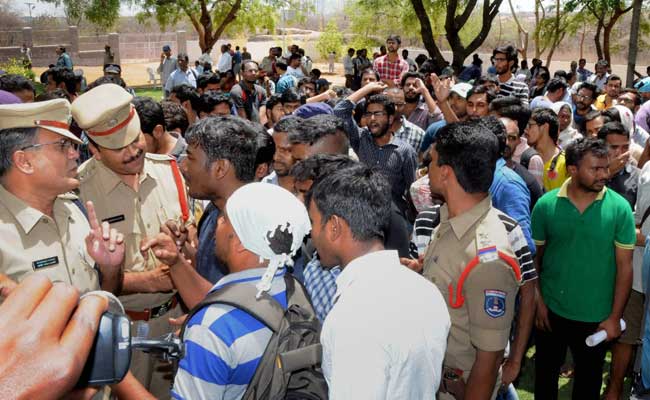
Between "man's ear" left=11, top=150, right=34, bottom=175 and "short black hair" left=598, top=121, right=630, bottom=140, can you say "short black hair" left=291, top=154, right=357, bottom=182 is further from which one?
"short black hair" left=598, top=121, right=630, bottom=140

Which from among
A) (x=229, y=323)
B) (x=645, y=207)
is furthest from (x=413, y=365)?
(x=645, y=207)

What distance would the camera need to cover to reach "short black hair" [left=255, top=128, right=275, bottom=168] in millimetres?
3469

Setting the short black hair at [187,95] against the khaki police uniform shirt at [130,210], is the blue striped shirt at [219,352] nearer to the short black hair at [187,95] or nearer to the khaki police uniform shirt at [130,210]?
the khaki police uniform shirt at [130,210]

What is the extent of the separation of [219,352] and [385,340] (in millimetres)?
548

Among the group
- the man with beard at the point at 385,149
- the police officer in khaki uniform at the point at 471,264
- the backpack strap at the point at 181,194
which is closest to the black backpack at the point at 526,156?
the man with beard at the point at 385,149

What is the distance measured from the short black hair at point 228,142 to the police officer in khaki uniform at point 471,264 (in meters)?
0.98

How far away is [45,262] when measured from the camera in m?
2.77

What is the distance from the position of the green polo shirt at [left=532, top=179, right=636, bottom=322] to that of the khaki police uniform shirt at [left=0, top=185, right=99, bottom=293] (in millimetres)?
2751

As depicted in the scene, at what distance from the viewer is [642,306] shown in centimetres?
438

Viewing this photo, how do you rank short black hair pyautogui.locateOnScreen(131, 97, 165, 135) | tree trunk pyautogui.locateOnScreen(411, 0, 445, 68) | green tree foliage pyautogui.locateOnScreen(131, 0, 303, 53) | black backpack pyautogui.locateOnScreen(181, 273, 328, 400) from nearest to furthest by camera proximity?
black backpack pyautogui.locateOnScreen(181, 273, 328, 400) → short black hair pyautogui.locateOnScreen(131, 97, 165, 135) → tree trunk pyautogui.locateOnScreen(411, 0, 445, 68) → green tree foliage pyautogui.locateOnScreen(131, 0, 303, 53)

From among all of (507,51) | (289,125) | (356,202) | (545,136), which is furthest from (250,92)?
(356,202)

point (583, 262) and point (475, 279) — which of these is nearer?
point (475, 279)

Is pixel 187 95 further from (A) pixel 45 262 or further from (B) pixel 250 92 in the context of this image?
(A) pixel 45 262

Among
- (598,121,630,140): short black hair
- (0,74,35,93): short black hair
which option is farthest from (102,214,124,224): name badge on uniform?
(0,74,35,93): short black hair
